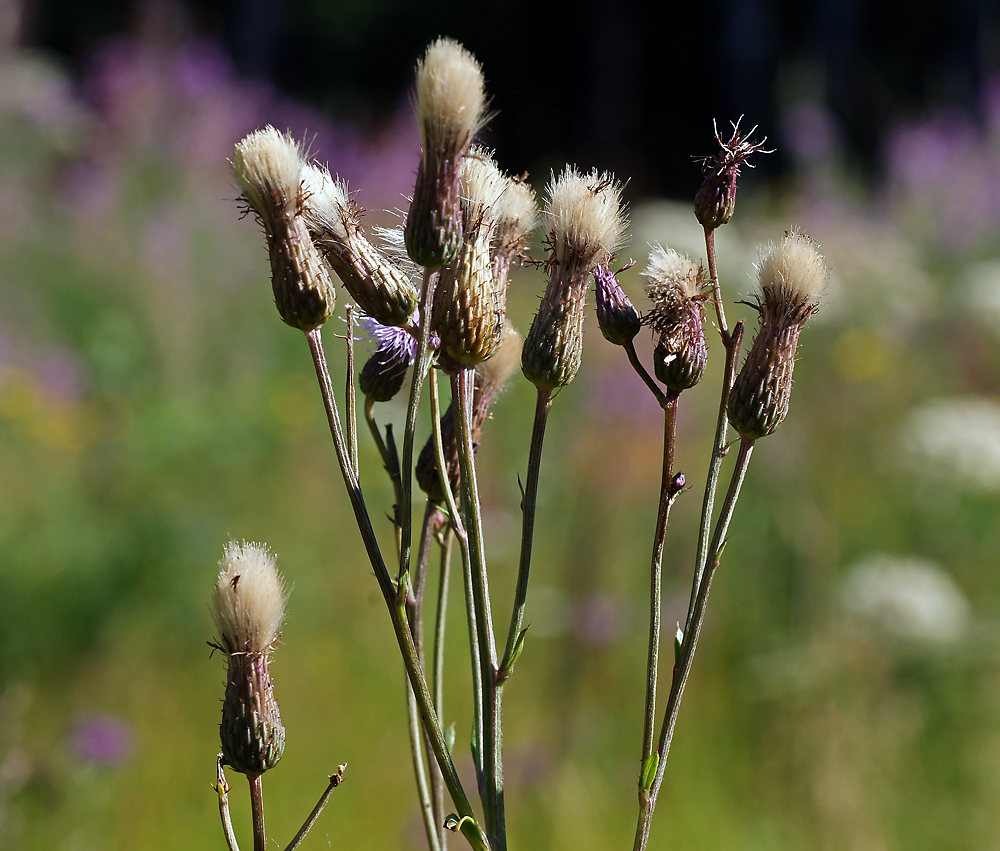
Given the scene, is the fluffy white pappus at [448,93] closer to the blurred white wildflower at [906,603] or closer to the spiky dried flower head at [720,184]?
the spiky dried flower head at [720,184]

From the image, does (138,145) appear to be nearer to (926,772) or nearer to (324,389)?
(926,772)

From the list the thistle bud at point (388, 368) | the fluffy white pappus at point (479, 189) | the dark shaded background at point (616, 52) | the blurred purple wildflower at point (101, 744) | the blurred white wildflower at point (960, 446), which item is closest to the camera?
the fluffy white pappus at point (479, 189)

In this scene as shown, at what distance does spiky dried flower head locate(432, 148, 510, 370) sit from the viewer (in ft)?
2.87

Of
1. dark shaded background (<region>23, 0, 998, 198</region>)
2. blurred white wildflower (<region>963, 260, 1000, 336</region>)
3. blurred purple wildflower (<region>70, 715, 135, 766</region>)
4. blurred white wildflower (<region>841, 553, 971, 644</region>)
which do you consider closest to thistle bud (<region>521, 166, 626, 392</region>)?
blurred purple wildflower (<region>70, 715, 135, 766</region>)

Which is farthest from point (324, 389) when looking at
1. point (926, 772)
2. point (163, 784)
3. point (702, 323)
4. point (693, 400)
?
point (693, 400)

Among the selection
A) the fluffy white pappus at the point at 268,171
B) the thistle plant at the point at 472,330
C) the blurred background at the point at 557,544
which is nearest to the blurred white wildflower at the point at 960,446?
the blurred background at the point at 557,544

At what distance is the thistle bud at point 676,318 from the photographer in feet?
3.00

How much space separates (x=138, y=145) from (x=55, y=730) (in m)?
4.42

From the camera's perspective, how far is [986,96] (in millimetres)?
6148

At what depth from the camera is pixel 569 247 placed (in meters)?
0.94

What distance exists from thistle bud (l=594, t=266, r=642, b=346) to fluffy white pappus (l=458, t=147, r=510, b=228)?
0.12 metres

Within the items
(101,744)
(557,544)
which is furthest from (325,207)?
(557,544)

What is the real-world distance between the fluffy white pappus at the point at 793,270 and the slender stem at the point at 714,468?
5 cm

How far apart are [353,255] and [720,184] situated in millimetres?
357
